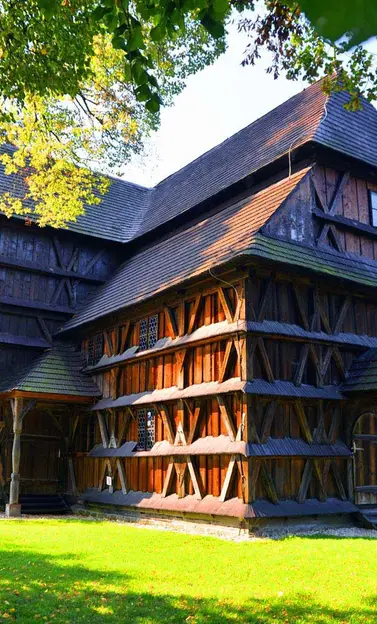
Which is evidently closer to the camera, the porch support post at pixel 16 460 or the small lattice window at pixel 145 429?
the small lattice window at pixel 145 429

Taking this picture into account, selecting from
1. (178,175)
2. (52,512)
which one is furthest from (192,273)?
(178,175)

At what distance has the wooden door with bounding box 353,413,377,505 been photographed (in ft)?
46.0

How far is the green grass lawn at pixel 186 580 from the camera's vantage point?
629 centimetres

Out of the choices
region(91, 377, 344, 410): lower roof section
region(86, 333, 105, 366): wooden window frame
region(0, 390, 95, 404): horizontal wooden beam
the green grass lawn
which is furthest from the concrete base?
the green grass lawn

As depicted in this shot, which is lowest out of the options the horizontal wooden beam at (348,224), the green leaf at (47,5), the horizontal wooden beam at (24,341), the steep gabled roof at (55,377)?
the steep gabled roof at (55,377)

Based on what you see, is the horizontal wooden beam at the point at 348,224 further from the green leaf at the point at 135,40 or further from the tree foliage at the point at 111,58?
the green leaf at the point at 135,40

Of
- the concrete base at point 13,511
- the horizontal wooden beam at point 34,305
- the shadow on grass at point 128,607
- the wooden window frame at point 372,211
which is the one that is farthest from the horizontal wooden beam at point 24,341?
the shadow on grass at point 128,607

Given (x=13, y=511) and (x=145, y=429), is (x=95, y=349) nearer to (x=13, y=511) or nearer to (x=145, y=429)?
(x=145, y=429)

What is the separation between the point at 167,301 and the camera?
1586cm

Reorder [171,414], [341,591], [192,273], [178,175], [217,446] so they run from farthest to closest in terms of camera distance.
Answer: [178,175], [171,414], [192,273], [217,446], [341,591]

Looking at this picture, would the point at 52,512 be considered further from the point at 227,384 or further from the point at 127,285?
the point at 227,384

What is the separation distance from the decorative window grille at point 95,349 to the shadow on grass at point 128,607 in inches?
469

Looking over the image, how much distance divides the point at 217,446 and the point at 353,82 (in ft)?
25.2

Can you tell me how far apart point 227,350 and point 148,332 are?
3.97 meters
